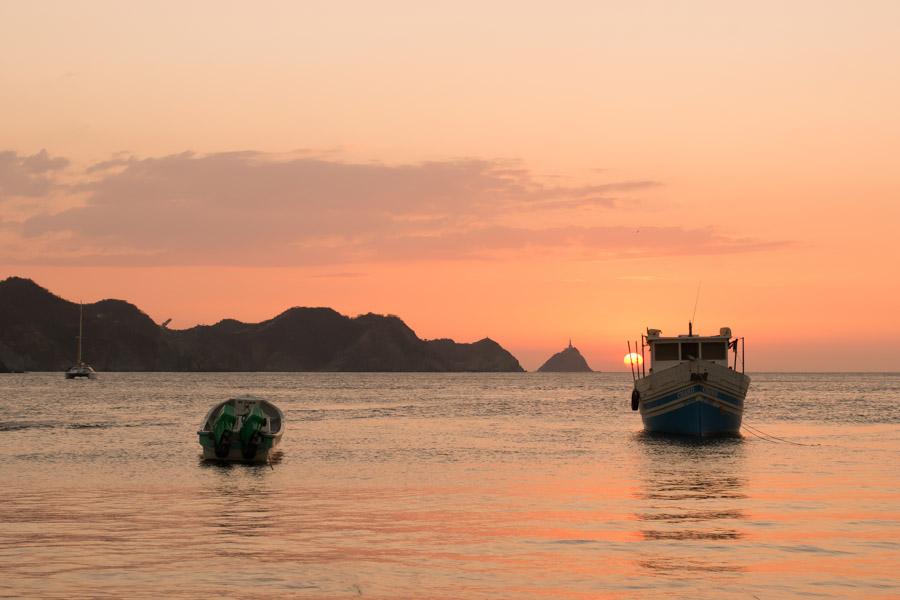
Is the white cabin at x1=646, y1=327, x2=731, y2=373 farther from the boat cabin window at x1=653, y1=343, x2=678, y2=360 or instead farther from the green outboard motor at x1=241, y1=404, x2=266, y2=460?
the green outboard motor at x1=241, y1=404, x2=266, y2=460

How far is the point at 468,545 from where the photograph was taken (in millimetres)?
24938

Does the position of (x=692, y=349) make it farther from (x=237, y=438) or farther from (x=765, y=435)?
(x=237, y=438)

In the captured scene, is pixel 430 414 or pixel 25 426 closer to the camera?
pixel 25 426

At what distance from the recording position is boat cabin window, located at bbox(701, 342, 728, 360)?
207 feet

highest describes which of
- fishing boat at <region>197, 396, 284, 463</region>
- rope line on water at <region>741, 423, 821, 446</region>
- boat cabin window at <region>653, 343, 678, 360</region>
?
boat cabin window at <region>653, 343, 678, 360</region>

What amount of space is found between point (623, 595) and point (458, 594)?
2.86 m

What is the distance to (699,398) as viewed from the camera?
2395 inches

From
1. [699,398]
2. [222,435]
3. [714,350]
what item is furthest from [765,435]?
[222,435]

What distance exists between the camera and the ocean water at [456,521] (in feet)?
67.1

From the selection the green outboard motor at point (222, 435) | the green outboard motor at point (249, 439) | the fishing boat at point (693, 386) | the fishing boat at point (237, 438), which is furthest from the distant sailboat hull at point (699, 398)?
the green outboard motor at point (222, 435)

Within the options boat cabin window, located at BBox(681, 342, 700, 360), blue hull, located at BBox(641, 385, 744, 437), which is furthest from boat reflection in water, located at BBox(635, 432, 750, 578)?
boat cabin window, located at BBox(681, 342, 700, 360)

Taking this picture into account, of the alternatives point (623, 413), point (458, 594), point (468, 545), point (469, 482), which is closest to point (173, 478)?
point (469, 482)

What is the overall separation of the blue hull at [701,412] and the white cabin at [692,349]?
2.13 m

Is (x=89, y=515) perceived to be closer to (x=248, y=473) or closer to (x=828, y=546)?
(x=248, y=473)
